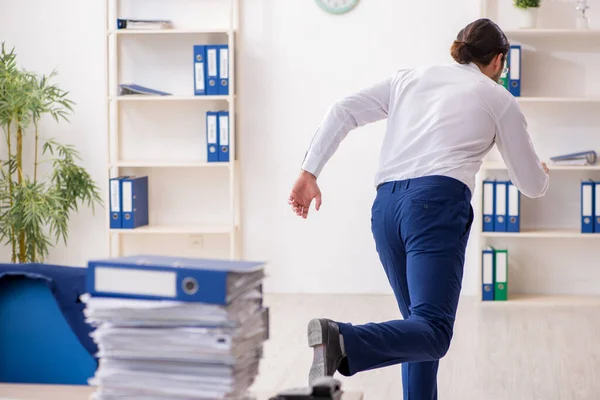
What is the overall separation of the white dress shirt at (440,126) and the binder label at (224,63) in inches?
107

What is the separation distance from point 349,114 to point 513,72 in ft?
9.35

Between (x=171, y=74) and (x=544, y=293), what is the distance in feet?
8.82

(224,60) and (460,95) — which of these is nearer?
(460,95)

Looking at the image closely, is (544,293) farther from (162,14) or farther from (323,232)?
(162,14)

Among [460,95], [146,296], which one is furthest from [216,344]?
[460,95]

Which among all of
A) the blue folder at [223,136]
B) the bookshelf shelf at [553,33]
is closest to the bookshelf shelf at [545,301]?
the bookshelf shelf at [553,33]

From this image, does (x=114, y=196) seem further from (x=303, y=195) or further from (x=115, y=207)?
(x=303, y=195)

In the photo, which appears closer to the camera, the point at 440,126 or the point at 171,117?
the point at 440,126

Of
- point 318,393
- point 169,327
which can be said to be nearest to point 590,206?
point 318,393

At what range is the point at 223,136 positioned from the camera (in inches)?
209

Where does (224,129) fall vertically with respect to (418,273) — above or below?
above

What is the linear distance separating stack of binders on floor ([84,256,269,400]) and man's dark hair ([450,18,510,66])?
5.39 ft

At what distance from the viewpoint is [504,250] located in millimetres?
5238

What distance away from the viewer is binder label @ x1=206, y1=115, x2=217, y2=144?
5289 mm
